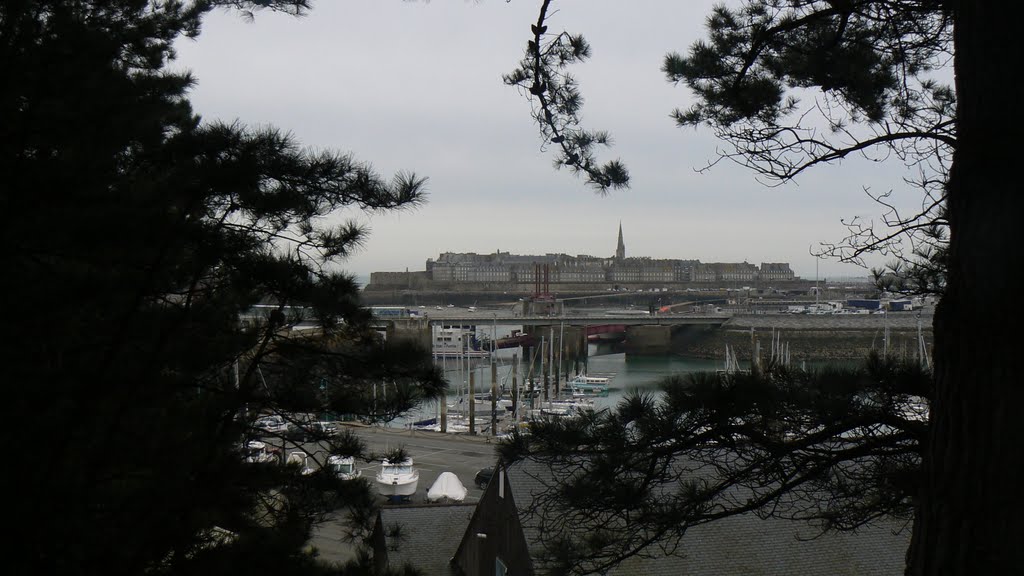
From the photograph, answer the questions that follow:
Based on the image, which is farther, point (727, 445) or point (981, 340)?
point (727, 445)

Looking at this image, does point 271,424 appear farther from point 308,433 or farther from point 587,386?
point 587,386

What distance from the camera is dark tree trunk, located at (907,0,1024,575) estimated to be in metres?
1.48

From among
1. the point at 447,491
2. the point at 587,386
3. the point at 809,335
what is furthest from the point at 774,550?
the point at 809,335

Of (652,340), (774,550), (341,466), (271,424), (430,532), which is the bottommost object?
(652,340)

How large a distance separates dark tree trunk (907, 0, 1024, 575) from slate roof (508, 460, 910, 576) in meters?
3.06

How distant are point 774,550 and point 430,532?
11.5 feet

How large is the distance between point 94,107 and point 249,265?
2.63 feet

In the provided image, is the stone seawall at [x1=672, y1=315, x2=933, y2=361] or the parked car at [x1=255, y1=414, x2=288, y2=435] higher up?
the parked car at [x1=255, y1=414, x2=288, y2=435]

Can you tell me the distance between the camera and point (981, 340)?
60.5 inches

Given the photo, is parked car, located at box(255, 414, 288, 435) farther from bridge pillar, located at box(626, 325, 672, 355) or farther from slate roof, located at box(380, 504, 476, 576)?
bridge pillar, located at box(626, 325, 672, 355)

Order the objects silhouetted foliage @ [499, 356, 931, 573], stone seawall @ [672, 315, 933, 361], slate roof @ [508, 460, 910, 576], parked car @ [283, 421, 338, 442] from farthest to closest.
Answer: stone seawall @ [672, 315, 933, 361], slate roof @ [508, 460, 910, 576], parked car @ [283, 421, 338, 442], silhouetted foliage @ [499, 356, 931, 573]

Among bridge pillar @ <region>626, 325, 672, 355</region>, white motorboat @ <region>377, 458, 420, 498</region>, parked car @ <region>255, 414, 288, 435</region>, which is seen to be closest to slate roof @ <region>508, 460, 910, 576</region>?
parked car @ <region>255, 414, 288, 435</region>

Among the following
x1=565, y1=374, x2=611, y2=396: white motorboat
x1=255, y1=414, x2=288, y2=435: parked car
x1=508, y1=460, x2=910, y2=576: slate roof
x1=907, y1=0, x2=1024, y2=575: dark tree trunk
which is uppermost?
x1=907, y1=0, x2=1024, y2=575: dark tree trunk

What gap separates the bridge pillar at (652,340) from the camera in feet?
121
